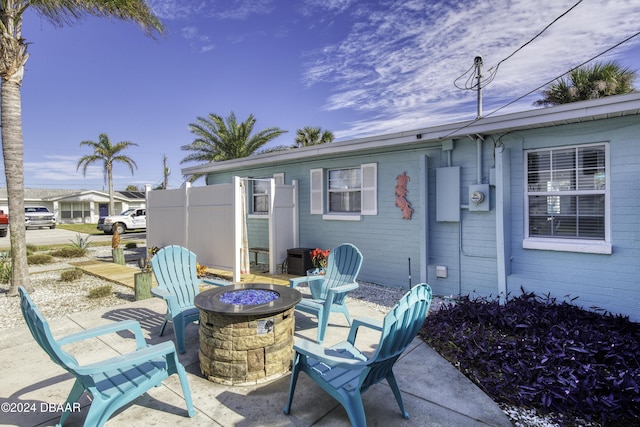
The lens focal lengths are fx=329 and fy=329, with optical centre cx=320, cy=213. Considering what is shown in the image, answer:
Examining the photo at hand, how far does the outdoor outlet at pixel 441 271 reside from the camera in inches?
225

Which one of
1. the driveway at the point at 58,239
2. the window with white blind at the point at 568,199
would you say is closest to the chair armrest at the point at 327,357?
the window with white blind at the point at 568,199

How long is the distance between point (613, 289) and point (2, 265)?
10.8 meters

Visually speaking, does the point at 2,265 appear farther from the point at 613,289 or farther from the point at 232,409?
the point at 613,289

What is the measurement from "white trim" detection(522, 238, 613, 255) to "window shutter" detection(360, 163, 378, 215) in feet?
8.73

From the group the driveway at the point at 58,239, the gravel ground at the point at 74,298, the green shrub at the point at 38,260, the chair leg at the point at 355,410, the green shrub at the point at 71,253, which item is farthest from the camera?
the driveway at the point at 58,239

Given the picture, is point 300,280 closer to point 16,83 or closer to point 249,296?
point 249,296

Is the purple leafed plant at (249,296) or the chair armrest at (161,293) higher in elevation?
the purple leafed plant at (249,296)

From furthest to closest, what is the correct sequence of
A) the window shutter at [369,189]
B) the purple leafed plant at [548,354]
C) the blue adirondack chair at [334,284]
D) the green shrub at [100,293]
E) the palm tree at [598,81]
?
1. the palm tree at [598,81]
2. the window shutter at [369,189]
3. the green shrub at [100,293]
4. the blue adirondack chair at [334,284]
5. the purple leafed plant at [548,354]

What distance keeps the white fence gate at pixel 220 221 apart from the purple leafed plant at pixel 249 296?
3301mm

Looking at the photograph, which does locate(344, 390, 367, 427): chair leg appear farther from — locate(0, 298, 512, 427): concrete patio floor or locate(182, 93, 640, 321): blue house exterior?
locate(182, 93, 640, 321): blue house exterior

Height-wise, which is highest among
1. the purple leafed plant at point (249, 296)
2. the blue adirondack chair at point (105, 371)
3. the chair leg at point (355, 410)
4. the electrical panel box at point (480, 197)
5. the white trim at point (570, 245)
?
the electrical panel box at point (480, 197)

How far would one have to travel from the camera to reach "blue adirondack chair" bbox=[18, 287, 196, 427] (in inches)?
77.6

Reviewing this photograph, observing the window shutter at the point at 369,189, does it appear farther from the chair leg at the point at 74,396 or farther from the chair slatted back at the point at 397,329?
the chair leg at the point at 74,396

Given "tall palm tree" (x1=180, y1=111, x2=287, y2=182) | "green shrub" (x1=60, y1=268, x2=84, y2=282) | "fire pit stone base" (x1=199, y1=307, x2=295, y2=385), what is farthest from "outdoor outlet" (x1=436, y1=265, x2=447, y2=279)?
"tall palm tree" (x1=180, y1=111, x2=287, y2=182)
